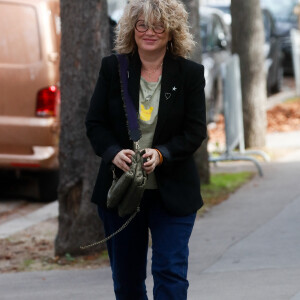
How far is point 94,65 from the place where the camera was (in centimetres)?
684

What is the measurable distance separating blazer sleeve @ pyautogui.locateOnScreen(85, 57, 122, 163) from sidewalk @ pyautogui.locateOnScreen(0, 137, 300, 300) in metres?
1.66

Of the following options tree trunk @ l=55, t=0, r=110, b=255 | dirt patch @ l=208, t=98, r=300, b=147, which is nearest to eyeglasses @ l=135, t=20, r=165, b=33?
tree trunk @ l=55, t=0, r=110, b=255

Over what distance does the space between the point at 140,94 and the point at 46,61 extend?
530 centimetres

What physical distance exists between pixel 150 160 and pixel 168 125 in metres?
0.24

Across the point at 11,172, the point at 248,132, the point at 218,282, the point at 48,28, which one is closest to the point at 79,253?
the point at 218,282

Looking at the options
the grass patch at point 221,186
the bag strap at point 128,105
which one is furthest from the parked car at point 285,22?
the bag strap at point 128,105

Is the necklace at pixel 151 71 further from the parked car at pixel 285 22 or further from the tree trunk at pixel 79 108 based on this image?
the parked car at pixel 285 22

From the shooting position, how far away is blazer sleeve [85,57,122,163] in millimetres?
4324

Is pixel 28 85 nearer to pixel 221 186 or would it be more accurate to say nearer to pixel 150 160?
pixel 221 186

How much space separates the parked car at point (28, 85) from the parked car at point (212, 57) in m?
5.42

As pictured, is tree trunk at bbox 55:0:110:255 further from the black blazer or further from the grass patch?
the black blazer

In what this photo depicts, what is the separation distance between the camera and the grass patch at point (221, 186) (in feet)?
30.0

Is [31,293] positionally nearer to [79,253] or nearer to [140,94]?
[79,253]

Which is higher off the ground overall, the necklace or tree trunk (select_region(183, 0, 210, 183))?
the necklace
